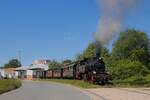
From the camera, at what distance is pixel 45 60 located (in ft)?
651

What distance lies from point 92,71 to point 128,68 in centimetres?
2384

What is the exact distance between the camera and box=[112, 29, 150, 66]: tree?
95.5 meters

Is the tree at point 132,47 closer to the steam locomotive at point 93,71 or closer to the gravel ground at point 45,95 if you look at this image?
the steam locomotive at point 93,71

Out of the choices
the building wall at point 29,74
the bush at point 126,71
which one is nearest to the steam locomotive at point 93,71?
the bush at point 126,71

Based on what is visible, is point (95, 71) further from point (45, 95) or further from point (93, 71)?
point (45, 95)

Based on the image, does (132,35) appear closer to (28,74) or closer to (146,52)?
(146,52)

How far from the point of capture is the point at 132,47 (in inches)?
3819

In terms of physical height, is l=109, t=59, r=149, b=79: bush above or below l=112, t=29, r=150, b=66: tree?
below

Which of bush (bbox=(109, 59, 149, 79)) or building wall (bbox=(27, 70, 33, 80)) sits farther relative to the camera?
building wall (bbox=(27, 70, 33, 80))

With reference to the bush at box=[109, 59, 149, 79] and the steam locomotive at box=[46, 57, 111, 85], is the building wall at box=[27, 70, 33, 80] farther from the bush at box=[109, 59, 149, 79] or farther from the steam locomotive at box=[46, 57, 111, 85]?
the steam locomotive at box=[46, 57, 111, 85]

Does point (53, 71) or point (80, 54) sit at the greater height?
point (80, 54)

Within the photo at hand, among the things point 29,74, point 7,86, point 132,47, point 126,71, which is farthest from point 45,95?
point 29,74

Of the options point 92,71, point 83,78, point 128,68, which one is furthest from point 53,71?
point 92,71

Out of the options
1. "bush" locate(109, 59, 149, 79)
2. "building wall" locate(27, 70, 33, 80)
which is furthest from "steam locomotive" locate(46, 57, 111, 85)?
"building wall" locate(27, 70, 33, 80)
